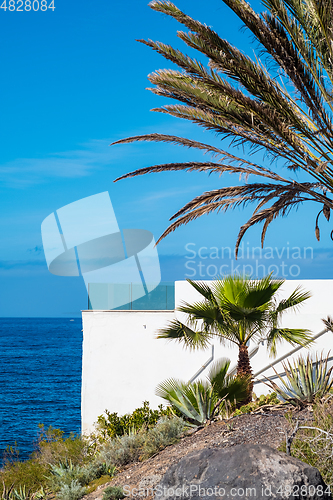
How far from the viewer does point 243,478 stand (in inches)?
140

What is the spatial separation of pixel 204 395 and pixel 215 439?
4.50 feet

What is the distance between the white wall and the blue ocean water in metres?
3.71

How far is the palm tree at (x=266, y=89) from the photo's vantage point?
5.80 meters

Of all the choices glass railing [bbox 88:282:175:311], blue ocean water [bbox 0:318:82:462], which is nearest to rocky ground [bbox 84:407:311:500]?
glass railing [bbox 88:282:175:311]

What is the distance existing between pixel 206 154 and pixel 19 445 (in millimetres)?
25598

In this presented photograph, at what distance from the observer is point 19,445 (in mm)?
27188

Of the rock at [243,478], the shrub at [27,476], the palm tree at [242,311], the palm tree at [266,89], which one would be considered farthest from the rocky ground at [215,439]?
the palm tree at [266,89]

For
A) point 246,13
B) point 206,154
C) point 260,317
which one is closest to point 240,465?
point 260,317

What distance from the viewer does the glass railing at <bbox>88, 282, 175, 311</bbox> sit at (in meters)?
13.4

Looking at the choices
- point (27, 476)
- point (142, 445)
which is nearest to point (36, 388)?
point (27, 476)

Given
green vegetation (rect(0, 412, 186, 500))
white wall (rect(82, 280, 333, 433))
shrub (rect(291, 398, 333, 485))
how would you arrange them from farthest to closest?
white wall (rect(82, 280, 333, 433)), green vegetation (rect(0, 412, 186, 500)), shrub (rect(291, 398, 333, 485))

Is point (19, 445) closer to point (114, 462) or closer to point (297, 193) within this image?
point (114, 462)

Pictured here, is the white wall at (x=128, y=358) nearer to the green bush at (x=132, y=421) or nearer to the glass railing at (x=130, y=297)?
the glass railing at (x=130, y=297)

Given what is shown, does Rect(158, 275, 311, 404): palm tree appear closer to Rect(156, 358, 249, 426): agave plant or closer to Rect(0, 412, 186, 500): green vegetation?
Rect(156, 358, 249, 426): agave plant
